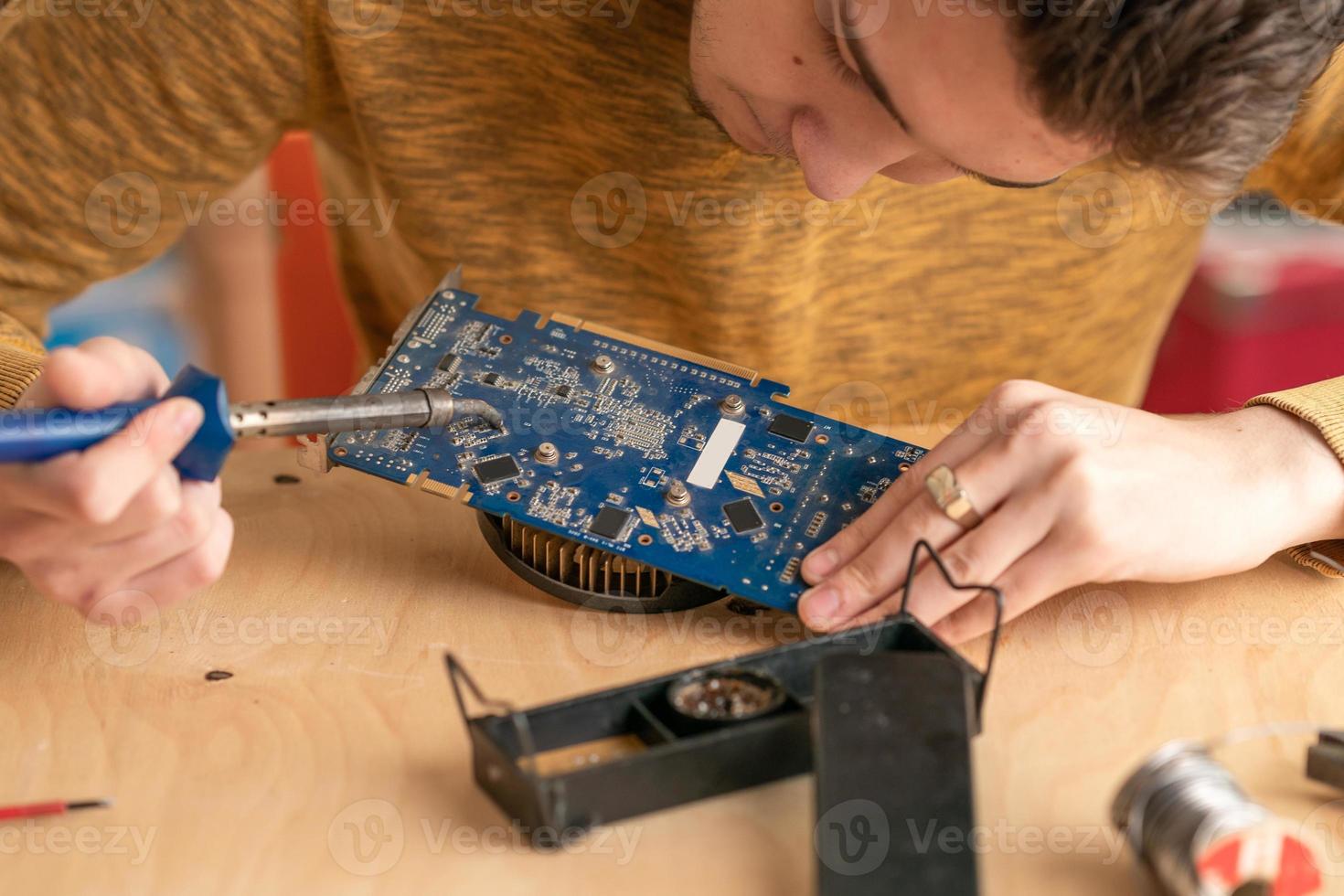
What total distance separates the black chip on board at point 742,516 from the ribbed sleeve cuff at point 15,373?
676 mm

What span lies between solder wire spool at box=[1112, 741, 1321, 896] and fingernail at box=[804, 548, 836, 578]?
0.31m

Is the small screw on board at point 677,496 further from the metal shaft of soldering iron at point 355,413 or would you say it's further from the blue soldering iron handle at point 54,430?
the blue soldering iron handle at point 54,430

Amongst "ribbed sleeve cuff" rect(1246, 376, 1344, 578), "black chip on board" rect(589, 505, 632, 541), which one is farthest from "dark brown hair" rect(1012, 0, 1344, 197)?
"black chip on board" rect(589, 505, 632, 541)

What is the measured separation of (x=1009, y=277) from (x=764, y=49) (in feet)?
2.35

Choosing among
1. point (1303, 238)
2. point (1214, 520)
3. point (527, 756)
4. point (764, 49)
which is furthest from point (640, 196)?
point (1303, 238)

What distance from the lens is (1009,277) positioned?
67.1 inches

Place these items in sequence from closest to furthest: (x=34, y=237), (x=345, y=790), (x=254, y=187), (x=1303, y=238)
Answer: (x=345, y=790) → (x=34, y=237) → (x=254, y=187) → (x=1303, y=238)

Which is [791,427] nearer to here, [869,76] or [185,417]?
[869,76]

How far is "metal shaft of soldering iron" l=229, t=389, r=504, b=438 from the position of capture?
3.07 ft

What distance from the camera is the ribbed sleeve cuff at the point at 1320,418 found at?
1149 millimetres

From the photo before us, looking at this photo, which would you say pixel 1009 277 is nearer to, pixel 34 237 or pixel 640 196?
pixel 640 196

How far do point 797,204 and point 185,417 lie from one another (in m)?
0.91

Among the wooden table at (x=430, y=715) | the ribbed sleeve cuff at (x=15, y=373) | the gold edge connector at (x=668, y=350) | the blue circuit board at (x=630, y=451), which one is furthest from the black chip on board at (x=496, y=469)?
the ribbed sleeve cuff at (x=15, y=373)

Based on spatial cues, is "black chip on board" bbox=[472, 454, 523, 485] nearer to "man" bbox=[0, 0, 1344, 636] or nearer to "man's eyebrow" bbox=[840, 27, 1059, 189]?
"man" bbox=[0, 0, 1344, 636]
